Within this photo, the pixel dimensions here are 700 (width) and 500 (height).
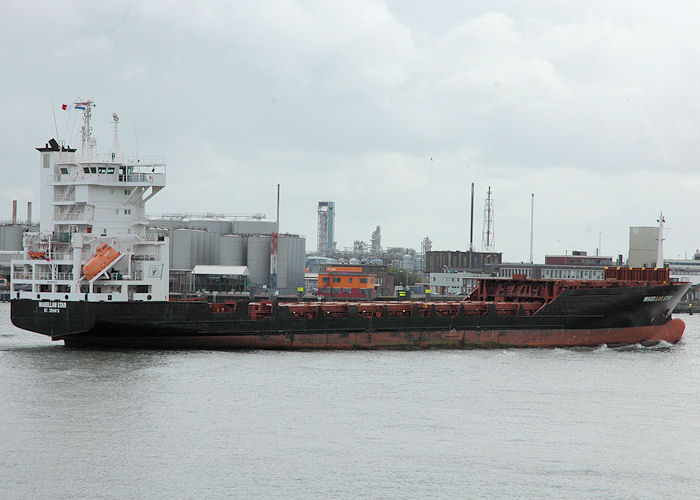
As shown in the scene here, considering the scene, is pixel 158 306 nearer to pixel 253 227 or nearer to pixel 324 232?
pixel 253 227

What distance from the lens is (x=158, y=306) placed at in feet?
109

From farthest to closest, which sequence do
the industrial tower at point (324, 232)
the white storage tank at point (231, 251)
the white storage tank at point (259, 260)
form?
the industrial tower at point (324, 232) → the white storage tank at point (259, 260) → the white storage tank at point (231, 251)

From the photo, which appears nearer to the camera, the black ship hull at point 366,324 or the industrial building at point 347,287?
the black ship hull at point 366,324

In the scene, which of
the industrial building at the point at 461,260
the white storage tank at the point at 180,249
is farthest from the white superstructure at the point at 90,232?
the industrial building at the point at 461,260

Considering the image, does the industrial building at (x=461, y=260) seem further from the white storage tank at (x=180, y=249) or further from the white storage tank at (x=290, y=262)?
the white storage tank at (x=180, y=249)

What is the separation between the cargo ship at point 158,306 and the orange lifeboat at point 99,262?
4cm

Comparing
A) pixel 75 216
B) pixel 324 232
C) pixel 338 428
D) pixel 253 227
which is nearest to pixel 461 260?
pixel 253 227

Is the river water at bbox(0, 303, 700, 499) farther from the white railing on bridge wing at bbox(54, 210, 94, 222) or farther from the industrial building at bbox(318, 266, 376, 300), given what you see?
the industrial building at bbox(318, 266, 376, 300)

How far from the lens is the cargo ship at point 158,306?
108 ft

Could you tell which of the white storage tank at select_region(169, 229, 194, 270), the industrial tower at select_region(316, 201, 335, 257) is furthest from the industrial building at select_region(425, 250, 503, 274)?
the industrial tower at select_region(316, 201, 335, 257)

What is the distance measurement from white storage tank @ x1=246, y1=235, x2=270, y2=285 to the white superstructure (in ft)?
152

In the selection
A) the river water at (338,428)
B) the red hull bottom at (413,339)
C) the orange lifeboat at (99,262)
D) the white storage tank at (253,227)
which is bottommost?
the river water at (338,428)

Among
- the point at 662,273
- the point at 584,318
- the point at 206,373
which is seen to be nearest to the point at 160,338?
the point at 206,373

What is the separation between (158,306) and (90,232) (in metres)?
4.45
